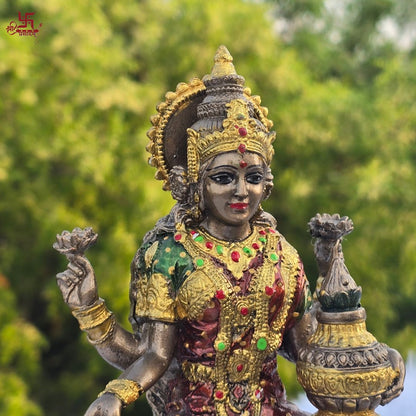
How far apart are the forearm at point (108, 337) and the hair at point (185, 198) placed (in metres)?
0.35

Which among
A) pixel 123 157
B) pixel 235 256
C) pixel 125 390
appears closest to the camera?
pixel 125 390

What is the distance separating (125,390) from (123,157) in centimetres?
561

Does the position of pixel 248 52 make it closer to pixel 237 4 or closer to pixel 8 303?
pixel 237 4

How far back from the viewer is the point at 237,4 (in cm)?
846

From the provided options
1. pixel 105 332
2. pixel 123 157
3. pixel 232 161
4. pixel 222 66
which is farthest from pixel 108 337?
pixel 123 157

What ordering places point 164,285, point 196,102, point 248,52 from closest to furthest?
point 164,285
point 196,102
point 248,52

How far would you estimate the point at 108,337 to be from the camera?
97.5 inches

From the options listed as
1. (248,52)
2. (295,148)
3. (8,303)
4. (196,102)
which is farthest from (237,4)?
(196,102)

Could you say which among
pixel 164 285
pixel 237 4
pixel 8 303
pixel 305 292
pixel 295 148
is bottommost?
pixel 164 285

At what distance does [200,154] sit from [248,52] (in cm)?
609

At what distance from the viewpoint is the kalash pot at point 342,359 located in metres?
2.29

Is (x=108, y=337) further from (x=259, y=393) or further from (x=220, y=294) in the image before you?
(x=259, y=393)

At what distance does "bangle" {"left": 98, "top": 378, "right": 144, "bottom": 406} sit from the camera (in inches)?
89.5

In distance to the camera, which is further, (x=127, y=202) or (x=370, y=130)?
(x=370, y=130)
